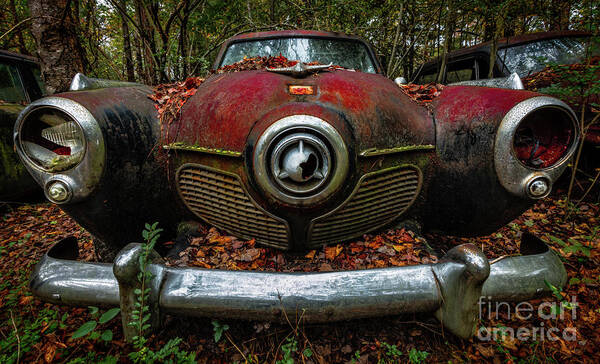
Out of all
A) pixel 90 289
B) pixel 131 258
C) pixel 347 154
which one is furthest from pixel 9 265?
pixel 347 154

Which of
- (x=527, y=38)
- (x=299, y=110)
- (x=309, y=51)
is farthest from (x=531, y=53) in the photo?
(x=299, y=110)

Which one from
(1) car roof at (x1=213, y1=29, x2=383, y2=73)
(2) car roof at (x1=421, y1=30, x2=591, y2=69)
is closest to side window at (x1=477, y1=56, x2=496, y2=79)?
(2) car roof at (x1=421, y1=30, x2=591, y2=69)

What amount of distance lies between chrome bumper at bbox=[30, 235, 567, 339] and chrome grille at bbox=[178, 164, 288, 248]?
0.30m

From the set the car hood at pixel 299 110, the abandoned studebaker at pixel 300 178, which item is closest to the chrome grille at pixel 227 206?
the abandoned studebaker at pixel 300 178

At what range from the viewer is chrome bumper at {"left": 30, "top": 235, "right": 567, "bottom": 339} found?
1.06m

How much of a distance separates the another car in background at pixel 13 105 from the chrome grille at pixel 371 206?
3311 millimetres

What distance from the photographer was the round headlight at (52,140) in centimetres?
124

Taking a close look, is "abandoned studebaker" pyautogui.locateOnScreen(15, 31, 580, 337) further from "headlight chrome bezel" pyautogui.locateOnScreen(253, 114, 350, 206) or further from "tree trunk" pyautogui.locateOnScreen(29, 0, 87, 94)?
"tree trunk" pyautogui.locateOnScreen(29, 0, 87, 94)

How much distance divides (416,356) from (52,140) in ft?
5.99

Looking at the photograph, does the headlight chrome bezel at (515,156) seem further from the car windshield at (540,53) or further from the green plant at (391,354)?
the car windshield at (540,53)

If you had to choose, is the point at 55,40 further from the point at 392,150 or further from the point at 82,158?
the point at 392,150

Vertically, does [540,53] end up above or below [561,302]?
above

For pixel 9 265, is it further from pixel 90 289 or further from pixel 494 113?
pixel 494 113

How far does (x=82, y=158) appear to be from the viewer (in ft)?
4.09
